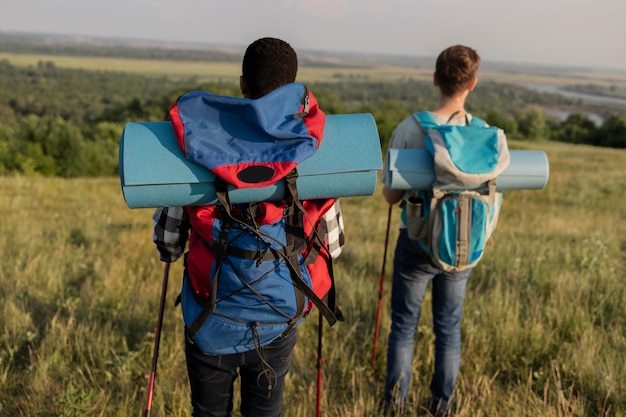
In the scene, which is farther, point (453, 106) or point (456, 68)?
point (453, 106)

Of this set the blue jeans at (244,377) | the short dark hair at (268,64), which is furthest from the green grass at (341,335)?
the short dark hair at (268,64)

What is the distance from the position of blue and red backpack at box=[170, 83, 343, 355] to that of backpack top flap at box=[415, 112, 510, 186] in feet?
2.65

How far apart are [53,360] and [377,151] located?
2.80 m

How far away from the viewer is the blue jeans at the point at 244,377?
6.68ft

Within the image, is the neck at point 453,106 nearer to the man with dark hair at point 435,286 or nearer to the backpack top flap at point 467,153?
the man with dark hair at point 435,286

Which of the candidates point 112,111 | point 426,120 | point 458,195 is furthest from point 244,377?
point 112,111

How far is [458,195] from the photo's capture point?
2691 millimetres

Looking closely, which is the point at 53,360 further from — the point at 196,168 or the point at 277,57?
the point at 277,57

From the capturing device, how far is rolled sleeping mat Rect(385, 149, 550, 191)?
2.52m

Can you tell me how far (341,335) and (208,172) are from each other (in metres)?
2.69

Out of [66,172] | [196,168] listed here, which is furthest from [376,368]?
[66,172]

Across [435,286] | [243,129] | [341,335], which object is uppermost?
[243,129]

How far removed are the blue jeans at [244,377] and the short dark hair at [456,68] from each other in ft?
5.37

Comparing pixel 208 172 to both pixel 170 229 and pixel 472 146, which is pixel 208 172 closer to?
pixel 170 229
